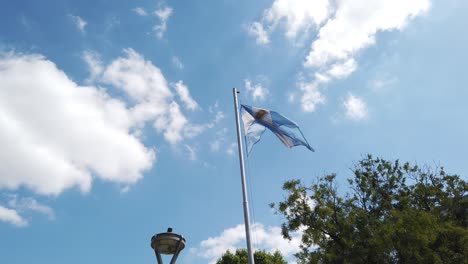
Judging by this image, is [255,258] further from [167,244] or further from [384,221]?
[167,244]

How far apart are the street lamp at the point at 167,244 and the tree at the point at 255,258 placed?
30.2 m

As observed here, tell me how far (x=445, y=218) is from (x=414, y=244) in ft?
14.8

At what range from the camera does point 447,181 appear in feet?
70.7

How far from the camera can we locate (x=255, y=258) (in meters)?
38.5

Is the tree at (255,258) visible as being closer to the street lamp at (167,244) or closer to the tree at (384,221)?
the tree at (384,221)

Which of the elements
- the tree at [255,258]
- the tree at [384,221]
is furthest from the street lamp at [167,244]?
the tree at [255,258]

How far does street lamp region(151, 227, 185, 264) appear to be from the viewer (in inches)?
368

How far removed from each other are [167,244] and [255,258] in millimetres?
30814

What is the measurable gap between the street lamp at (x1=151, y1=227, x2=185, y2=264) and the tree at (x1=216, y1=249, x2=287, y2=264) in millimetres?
30225

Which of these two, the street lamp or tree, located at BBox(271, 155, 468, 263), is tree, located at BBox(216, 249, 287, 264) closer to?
tree, located at BBox(271, 155, 468, 263)

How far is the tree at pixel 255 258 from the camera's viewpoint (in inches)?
1505

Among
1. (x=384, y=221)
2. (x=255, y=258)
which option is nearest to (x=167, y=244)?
(x=384, y=221)

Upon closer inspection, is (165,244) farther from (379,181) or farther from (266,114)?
(379,181)

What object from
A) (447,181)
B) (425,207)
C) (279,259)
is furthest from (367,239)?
(279,259)
